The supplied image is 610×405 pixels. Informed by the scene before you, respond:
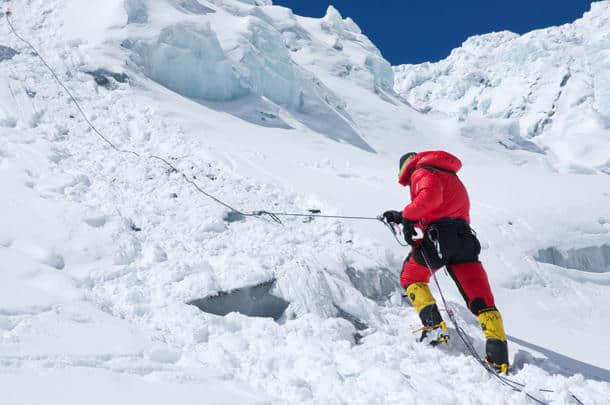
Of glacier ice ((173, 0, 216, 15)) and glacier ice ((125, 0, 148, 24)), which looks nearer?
glacier ice ((125, 0, 148, 24))

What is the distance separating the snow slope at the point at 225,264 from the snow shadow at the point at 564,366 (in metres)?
0.02

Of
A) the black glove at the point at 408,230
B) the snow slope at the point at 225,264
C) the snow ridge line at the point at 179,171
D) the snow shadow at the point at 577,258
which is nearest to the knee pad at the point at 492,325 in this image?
the snow slope at the point at 225,264

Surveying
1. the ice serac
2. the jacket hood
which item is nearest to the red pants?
the jacket hood

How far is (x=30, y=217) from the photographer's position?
398cm

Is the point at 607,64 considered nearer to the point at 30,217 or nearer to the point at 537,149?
the point at 537,149

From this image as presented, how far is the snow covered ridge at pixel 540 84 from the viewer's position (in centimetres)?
5766

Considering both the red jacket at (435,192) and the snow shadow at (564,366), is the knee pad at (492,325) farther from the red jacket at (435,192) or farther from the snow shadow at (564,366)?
the red jacket at (435,192)

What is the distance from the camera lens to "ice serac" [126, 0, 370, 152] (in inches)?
509

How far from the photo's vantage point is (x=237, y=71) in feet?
50.4

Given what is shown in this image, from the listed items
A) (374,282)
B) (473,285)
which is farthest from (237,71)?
(473,285)

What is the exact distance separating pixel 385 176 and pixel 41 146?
549 centimetres

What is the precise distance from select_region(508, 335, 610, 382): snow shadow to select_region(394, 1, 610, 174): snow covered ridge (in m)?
44.5

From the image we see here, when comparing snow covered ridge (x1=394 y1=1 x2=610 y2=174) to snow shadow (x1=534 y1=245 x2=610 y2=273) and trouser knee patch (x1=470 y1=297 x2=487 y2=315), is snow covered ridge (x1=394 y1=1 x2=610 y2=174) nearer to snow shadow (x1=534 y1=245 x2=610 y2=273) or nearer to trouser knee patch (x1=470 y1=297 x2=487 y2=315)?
snow shadow (x1=534 y1=245 x2=610 y2=273)

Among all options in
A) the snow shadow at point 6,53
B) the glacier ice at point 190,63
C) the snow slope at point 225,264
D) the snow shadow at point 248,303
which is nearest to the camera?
the snow slope at point 225,264
